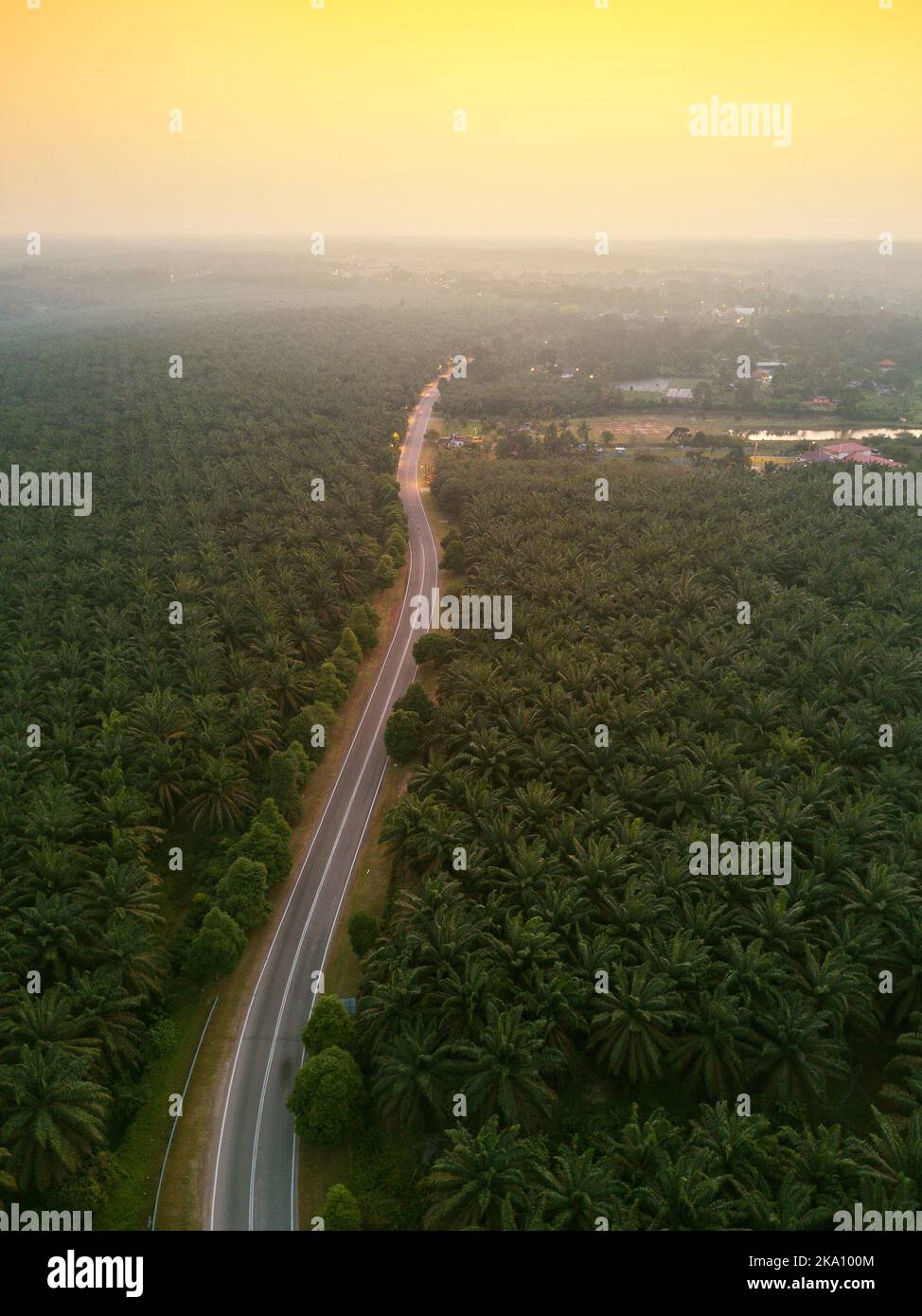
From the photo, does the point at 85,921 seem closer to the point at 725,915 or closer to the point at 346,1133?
the point at 346,1133

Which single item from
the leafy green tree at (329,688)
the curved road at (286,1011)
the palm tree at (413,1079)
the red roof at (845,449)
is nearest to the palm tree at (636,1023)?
the palm tree at (413,1079)

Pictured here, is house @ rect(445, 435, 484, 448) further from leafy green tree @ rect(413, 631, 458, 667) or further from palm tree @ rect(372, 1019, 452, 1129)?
palm tree @ rect(372, 1019, 452, 1129)

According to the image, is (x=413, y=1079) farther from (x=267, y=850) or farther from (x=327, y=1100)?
(x=267, y=850)

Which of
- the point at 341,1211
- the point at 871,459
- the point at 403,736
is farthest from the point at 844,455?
the point at 341,1211

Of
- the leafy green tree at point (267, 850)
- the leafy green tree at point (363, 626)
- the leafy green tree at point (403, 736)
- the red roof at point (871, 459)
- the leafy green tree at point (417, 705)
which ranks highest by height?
the red roof at point (871, 459)

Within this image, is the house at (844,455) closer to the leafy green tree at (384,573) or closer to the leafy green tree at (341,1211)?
the leafy green tree at (384,573)
